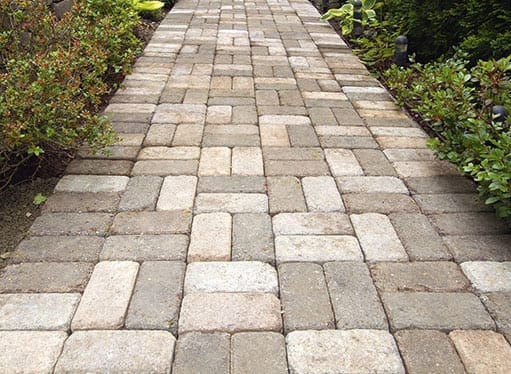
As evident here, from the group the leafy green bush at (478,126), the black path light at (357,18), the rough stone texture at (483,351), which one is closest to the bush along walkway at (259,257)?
the rough stone texture at (483,351)

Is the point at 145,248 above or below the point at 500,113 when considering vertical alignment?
below

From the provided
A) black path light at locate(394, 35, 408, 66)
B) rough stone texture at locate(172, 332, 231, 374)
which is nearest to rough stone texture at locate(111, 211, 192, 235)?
rough stone texture at locate(172, 332, 231, 374)

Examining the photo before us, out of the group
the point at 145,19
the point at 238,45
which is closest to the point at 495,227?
the point at 238,45

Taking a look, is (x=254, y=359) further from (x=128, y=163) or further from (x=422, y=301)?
(x=128, y=163)

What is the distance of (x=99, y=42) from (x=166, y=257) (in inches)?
80.4

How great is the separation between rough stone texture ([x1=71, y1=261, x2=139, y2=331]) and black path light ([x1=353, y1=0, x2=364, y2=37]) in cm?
427

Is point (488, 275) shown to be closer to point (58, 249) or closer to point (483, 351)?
point (483, 351)

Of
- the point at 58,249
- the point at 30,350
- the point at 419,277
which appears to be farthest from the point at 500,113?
the point at 30,350

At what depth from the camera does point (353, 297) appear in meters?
1.62

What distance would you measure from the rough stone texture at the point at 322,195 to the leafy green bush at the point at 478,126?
0.55m

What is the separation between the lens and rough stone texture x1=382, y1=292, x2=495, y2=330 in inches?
59.7

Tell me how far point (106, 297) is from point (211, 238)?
0.47 meters

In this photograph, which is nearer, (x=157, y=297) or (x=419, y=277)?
(x=157, y=297)

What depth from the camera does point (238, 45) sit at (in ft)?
16.2
